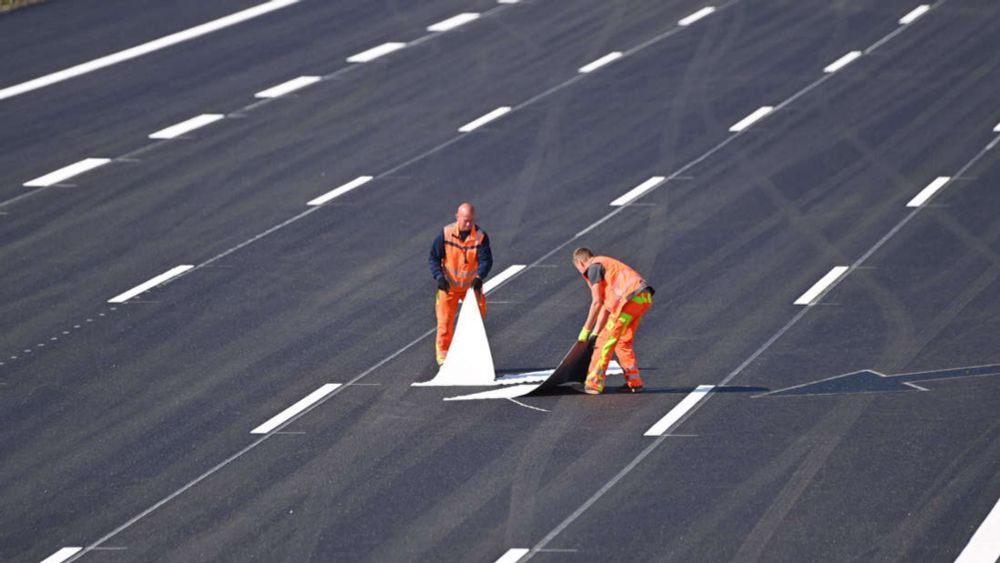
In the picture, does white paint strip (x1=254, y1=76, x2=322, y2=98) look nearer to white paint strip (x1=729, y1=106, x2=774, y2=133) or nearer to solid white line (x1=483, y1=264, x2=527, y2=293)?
white paint strip (x1=729, y1=106, x2=774, y2=133)

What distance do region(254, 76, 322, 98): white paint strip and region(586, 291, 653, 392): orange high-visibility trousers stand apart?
14.8 m

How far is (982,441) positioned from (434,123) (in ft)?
49.2

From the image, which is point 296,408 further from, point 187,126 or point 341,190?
point 187,126

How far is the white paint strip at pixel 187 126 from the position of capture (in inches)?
1140

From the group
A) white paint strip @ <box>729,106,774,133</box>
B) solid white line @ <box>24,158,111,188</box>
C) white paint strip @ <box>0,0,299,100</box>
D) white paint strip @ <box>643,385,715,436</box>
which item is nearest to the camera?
white paint strip @ <box>643,385,715,436</box>

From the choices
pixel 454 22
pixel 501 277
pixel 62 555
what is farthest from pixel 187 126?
pixel 62 555

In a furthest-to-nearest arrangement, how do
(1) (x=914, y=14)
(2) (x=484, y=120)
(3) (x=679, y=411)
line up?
(1) (x=914, y=14)
(2) (x=484, y=120)
(3) (x=679, y=411)

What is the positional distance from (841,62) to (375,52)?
29.2 ft

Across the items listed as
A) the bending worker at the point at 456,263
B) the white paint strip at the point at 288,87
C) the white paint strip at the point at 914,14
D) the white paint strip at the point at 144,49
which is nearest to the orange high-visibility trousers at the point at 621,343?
the bending worker at the point at 456,263

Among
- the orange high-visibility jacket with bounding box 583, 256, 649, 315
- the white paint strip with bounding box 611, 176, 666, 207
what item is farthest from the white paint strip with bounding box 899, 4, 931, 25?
the orange high-visibility jacket with bounding box 583, 256, 649, 315

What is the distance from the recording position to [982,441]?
53.5ft

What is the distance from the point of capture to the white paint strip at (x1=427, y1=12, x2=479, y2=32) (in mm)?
35500

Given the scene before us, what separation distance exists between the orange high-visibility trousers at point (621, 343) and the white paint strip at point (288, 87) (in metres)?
14.8

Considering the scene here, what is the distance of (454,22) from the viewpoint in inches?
1417
